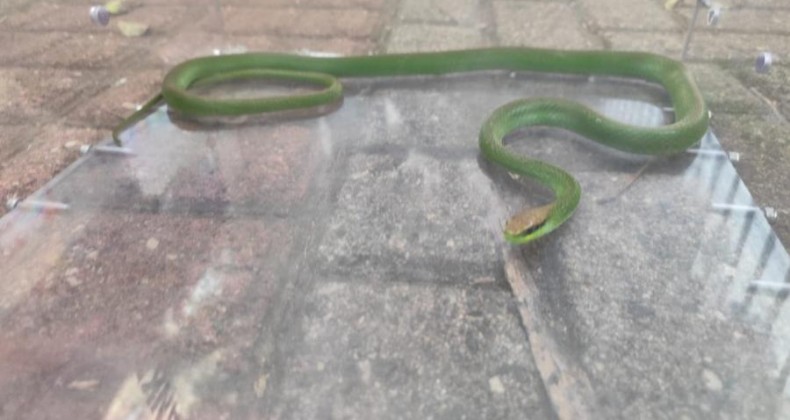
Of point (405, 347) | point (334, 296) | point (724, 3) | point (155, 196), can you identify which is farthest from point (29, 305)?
point (724, 3)

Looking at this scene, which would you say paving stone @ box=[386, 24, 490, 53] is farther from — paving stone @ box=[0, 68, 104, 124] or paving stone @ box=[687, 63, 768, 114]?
paving stone @ box=[0, 68, 104, 124]

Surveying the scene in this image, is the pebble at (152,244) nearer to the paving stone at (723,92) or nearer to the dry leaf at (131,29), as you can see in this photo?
the dry leaf at (131,29)

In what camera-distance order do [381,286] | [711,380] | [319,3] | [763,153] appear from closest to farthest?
[711,380]
[381,286]
[763,153]
[319,3]

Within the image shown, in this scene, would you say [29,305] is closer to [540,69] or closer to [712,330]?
[712,330]

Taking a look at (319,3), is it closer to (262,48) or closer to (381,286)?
(262,48)

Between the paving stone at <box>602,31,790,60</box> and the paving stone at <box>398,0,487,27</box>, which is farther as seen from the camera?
the paving stone at <box>398,0,487,27</box>

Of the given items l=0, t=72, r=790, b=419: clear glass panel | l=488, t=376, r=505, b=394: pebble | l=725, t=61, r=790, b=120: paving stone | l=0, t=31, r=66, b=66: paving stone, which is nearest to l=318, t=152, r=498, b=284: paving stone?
l=0, t=72, r=790, b=419: clear glass panel

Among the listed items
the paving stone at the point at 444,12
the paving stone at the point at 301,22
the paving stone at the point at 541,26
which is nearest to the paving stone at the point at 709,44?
the paving stone at the point at 541,26

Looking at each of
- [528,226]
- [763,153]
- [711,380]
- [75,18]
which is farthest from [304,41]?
[711,380]
